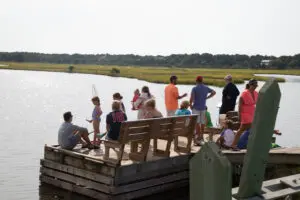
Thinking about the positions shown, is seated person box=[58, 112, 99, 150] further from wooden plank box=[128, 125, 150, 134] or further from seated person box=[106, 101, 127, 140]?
wooden plank box=[128, 125, 150, 134]

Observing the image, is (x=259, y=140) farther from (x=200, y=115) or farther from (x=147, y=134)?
(x=200, y=115)

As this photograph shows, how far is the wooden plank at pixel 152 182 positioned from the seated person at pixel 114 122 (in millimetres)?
1177

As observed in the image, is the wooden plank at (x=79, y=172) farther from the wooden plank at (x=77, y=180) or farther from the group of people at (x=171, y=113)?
the group of people at (x=171, y=113)

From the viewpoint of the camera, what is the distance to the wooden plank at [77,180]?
11.1 meters

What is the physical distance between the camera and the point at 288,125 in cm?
3116

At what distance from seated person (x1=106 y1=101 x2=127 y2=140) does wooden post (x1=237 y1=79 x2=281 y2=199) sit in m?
6.92

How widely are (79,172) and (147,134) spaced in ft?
6.13

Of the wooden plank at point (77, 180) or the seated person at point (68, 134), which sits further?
the seated person at point (68, 134)

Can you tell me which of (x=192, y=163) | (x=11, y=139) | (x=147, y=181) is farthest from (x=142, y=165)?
(x=11, y=139)

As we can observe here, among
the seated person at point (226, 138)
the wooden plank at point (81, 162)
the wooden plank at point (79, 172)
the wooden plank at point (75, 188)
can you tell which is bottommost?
the wooden plank at point (75, 188)

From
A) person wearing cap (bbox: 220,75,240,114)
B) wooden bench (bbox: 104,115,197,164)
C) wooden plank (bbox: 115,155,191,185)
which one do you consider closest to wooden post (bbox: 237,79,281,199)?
wooden bench (bbox: 104,115,197,164)

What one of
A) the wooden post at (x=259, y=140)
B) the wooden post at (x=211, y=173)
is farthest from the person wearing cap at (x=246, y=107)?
the wooden post at (x=211, y=173)

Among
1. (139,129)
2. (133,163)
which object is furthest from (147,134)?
(133,163)

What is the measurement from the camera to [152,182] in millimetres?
11828
